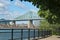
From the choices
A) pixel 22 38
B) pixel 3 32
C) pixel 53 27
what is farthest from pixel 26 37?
pixel 53 27

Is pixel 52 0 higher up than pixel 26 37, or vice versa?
pixel 52 0

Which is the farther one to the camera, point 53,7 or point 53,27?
point 53,27

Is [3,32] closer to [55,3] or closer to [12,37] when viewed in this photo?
[12,37]

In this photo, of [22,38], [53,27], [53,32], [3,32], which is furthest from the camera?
[53,32]

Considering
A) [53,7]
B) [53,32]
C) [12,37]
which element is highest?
[53,7]

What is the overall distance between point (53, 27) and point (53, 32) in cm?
226

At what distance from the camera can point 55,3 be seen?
7805 mm

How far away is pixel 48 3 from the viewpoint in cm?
762

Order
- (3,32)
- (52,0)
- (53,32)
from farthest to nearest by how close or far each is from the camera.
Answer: (53,32) < (3,32) < (52,0)

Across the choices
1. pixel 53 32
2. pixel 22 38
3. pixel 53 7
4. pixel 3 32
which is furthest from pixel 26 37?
pixel 53 32

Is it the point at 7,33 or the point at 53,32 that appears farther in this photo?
the point at 53,32

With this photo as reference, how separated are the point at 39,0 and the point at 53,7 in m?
0.59

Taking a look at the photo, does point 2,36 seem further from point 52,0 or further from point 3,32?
point 52,0

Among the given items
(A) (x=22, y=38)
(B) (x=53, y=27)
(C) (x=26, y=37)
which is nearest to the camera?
(A) (x=22, y=38)
